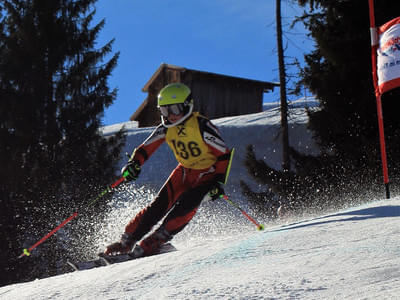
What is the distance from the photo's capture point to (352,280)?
9.75 ft

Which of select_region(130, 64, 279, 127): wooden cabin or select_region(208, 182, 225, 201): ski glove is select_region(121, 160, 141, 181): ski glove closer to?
select_region(208, 182, 225, 201): ski glove

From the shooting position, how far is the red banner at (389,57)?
7062 millimetres

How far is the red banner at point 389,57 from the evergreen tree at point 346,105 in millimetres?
3698

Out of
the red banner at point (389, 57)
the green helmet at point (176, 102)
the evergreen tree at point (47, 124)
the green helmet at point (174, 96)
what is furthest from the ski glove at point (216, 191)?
the evergreen tree at point (47, 124)

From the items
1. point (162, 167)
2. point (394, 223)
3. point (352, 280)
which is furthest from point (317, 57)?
point (162, 167)

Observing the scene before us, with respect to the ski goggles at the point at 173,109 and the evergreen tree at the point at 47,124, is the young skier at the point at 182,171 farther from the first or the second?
the evergreen tree at the point at 47,124

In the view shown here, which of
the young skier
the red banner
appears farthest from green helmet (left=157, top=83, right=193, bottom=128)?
the red banner

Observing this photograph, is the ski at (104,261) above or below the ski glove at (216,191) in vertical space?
below

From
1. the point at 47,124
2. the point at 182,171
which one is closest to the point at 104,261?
the point at 182,171

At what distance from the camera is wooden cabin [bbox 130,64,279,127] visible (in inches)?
1244

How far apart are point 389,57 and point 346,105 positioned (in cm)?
448

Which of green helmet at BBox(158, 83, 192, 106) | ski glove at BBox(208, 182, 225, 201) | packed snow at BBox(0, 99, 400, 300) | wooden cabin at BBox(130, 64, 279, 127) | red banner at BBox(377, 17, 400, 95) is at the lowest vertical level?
packed snow at BBox(0, 99, 400, 300)

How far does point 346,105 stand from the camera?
11578 millimetres

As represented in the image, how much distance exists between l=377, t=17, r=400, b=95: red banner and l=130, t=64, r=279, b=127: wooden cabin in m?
23.2
